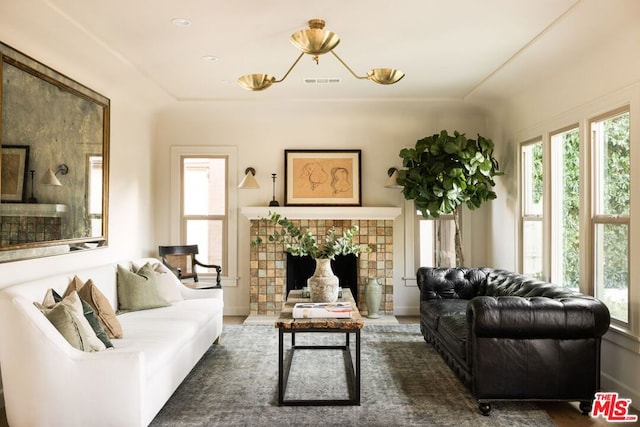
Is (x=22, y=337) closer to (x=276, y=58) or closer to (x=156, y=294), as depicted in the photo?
(x=156, y=294)

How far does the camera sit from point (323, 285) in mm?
3885

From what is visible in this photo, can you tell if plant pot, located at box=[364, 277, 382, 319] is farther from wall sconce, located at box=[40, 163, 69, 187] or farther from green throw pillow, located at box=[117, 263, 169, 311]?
wall sconce, located at box=[40, 163, 69, 187]

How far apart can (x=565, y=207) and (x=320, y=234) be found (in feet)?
9.63

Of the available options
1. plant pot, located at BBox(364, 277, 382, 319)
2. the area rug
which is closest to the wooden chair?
the area rug

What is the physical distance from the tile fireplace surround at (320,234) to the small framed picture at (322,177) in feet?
0.66

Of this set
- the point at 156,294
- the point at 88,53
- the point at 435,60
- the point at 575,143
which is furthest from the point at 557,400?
the point at 88,53

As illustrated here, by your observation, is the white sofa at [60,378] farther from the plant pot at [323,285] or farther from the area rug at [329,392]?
the plant pot at [323,285]

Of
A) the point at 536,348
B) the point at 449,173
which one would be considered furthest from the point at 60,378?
the point at 449,173

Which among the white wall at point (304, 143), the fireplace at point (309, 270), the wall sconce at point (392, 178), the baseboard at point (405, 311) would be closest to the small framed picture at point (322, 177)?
the white wall at point (304, 143)

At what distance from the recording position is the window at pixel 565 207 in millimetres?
4285

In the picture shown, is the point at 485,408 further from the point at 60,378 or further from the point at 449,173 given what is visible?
the point at 449,173

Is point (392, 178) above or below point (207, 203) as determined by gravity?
above

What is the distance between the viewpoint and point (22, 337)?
8.68ft

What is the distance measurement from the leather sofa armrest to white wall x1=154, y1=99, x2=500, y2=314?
3400mm
